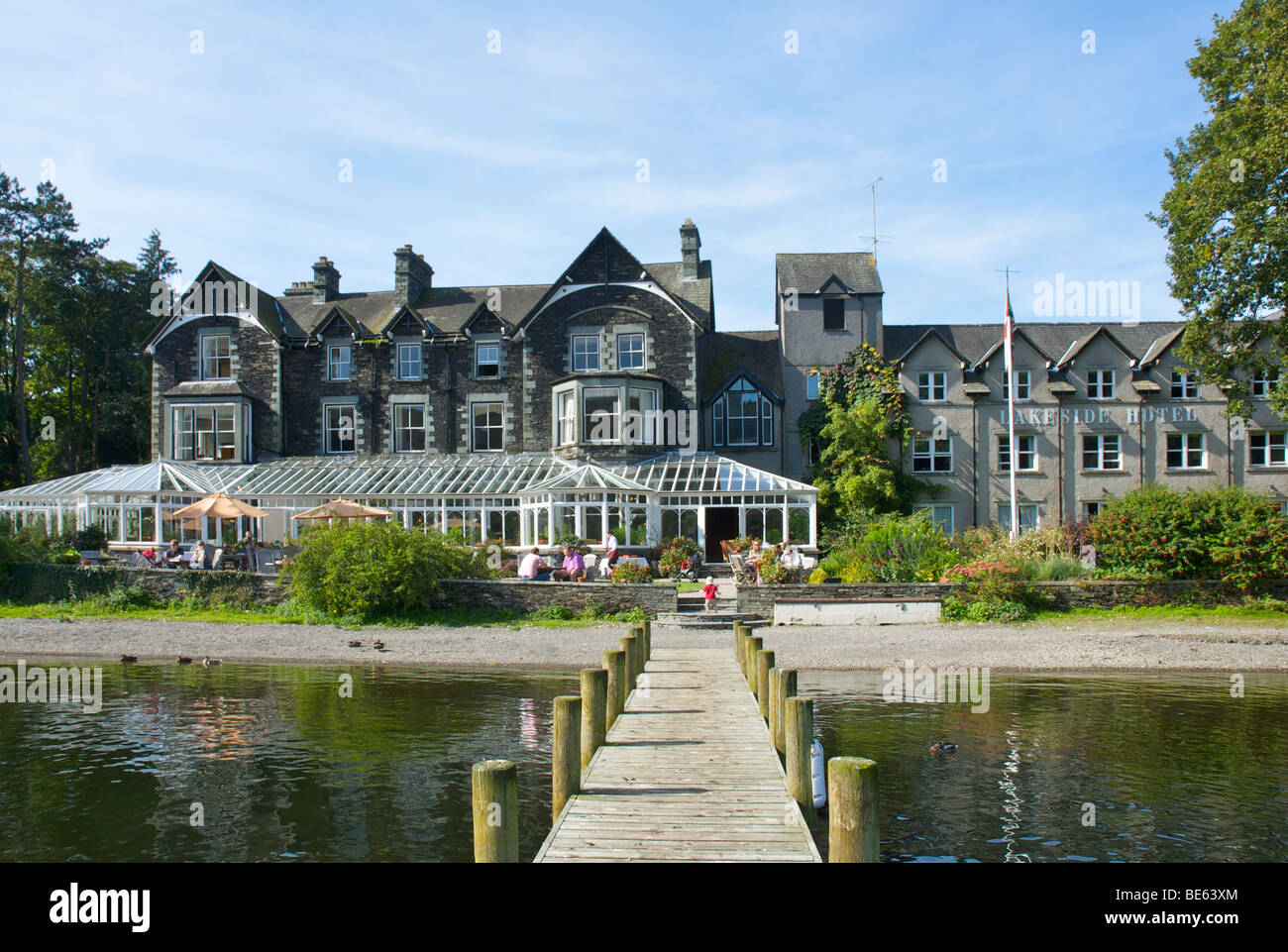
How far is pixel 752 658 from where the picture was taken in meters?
13.9

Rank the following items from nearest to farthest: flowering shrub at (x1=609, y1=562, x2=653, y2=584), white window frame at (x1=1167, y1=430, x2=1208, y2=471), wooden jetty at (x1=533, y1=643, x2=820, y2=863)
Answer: wooden jetty at (x1=533, y1=643, x2=820, y2=863), flowering shrub at (x1=609, y1=562, x2=653, y2=584), white window frame at (x1=1167, y1=430, x2=1208, y2=471)

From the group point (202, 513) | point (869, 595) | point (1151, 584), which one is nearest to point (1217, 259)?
point (1151, 584)

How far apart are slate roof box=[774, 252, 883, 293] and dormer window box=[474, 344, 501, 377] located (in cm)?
1183

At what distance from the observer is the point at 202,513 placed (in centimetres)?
2708

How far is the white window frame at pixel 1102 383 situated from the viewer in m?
37.9

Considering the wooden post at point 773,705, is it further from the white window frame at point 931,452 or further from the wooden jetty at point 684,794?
the white window frame at point 931,452

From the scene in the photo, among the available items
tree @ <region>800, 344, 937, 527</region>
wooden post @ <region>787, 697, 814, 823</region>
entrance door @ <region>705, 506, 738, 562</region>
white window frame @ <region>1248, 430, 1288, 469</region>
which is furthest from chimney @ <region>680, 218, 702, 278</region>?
wooden post @ <region>787, 697, 814, 823</region>

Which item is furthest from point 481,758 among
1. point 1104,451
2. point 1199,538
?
point 1104,451

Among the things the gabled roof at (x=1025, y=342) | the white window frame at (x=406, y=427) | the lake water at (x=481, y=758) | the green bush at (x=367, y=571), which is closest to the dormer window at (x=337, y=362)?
the white window frame at (x=406, y=427)

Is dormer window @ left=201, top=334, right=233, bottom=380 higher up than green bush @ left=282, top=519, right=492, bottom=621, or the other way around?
dormer window @ left=201, top=334, right=233, bottom=380

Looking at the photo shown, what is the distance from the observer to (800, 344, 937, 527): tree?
1357 inches

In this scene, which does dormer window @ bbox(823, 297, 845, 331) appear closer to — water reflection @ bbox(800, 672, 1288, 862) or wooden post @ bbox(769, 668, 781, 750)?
water reflection @ bbox(800, 672, 1288, 862)
